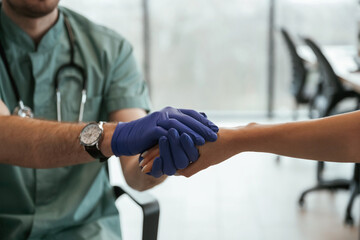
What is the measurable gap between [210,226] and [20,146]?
1.41 meters

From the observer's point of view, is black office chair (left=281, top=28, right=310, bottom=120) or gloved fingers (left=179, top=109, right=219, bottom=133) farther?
black office chair (left=281, top=28, right=310, bottom=120)

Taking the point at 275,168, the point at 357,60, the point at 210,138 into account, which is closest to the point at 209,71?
the point at 275,168

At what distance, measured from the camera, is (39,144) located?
1088 millimetres

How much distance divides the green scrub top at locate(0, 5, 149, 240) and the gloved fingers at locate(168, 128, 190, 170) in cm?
34

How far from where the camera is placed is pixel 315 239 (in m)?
2.18

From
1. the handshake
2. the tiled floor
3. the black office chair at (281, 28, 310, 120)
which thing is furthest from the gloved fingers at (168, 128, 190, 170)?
the black office chair at (281, 28, 310, 120)

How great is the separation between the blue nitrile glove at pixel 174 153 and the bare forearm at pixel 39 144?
0.57 ft

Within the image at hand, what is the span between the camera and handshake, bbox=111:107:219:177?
102 centimetres

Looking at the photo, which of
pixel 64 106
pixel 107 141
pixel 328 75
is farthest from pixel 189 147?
pixel 328 75

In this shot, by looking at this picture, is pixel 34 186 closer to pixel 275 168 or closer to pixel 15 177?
pixel 15 177

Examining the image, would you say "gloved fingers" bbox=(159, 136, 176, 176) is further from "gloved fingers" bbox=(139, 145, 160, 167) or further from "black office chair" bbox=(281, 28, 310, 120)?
"black office chair" bbox=(281, 28, 310, 120)

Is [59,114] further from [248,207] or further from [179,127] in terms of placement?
[248,207]

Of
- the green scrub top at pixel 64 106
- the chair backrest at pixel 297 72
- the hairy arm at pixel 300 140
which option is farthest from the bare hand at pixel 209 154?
the chair backrest at pixel 297 72

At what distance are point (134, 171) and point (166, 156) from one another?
8.7 inches
